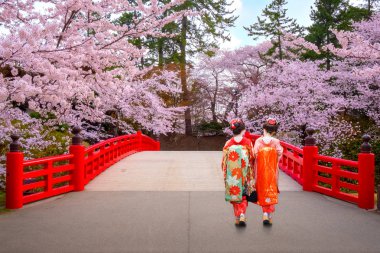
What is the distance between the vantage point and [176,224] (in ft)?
20.2

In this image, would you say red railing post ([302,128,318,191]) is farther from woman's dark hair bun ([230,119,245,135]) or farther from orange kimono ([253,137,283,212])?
woman's dark hair bun ([230,119,245,135])

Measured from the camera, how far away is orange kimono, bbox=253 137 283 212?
19.7 ft

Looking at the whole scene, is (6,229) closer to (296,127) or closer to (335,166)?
(335,166)

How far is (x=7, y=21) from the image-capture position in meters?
7.45

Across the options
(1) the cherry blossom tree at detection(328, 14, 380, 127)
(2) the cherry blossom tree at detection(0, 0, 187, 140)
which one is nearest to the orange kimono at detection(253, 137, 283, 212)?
(2) the cherry blossom tree at detection(0, 0, 187, 140)

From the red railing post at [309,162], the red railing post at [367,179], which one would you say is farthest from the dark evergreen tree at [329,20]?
the red railing post at [367,179]

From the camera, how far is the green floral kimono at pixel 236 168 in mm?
5879

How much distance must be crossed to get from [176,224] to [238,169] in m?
1.21

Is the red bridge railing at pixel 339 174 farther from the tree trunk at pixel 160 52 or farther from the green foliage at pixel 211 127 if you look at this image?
the green foliage at pixel 211 127

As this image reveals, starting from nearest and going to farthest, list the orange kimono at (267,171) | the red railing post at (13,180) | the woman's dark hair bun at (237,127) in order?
the woman's dark hair bun at (237,127) → the orange kimono at (267,171) → the red railing post at (13,180)

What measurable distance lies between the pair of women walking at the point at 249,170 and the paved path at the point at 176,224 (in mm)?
365

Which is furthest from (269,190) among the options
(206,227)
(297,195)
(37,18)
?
(37,18)

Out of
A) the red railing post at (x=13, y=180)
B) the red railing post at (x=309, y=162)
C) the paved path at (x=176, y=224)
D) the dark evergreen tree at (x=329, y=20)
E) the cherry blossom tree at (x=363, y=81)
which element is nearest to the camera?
the paved path at (x=176, y=224)

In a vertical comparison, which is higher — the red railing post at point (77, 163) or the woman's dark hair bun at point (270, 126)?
the woman's dark hair bun at point (270, 126)
